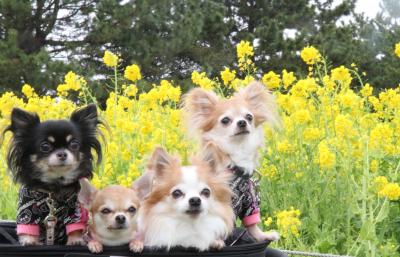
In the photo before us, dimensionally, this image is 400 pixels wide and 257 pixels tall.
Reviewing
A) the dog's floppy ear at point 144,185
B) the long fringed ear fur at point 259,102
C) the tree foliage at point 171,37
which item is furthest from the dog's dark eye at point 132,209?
the tree foliage at point 171,37

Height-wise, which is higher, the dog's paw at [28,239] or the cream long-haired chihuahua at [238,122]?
the cream long-haired chihuahua at [238,122]

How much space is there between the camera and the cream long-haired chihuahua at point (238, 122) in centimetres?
284

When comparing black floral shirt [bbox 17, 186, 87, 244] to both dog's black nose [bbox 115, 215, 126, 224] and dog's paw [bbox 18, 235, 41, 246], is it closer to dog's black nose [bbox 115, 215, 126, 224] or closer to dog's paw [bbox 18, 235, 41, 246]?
dog's paw [bbox 18, 235, 41, 246]

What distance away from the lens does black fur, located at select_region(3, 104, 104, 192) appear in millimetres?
2422

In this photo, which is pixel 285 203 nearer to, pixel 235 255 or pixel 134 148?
pixel 134 148

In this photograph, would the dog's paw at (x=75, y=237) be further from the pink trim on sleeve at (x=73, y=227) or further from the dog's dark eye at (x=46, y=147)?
the dog's dark eye at (x=46, y=147)

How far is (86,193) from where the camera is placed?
7.85 ft

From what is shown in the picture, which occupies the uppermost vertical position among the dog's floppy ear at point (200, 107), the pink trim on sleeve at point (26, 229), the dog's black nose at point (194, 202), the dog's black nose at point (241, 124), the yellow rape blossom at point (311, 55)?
the yellow rape blossom at point (311, 55)

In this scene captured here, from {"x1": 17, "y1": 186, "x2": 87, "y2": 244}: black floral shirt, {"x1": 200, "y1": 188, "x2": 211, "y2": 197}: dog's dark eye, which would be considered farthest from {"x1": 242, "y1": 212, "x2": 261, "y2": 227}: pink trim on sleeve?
{"x1": 17, "y1": 186, "x2": 87, "y2": 244}: black floral shirt

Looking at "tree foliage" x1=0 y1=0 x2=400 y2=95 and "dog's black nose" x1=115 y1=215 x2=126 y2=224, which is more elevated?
"tree foliage" x1=0 y1=0 x2=400 y2=95

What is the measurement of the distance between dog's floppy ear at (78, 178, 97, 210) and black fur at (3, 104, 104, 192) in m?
Answer: 0.13

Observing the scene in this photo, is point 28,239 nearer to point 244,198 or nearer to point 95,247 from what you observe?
point 95,247

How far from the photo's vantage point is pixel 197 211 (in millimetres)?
2422

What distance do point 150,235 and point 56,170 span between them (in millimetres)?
428
